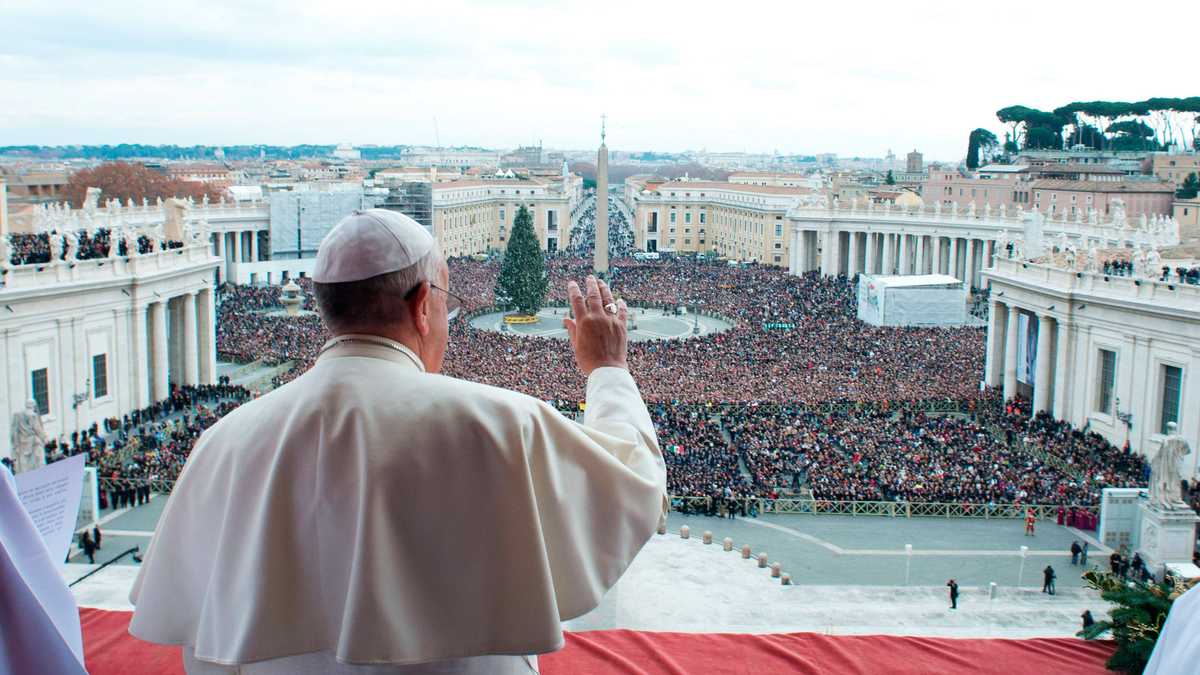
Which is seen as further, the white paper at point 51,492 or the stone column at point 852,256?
the stone column at point 852,256

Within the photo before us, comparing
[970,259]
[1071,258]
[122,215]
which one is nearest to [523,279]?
[122,215]

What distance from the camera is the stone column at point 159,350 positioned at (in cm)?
3253

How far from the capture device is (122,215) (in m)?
52.9

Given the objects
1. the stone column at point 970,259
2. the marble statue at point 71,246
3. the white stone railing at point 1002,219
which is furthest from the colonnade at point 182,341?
the stone column at point 970,259

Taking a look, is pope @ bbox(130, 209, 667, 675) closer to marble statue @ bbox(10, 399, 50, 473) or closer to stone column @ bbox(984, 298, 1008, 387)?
marble statue @ bbox(10, 399, 50, 473)

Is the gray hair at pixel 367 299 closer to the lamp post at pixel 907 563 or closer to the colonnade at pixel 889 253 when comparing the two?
the lamp post at pixel 907 563

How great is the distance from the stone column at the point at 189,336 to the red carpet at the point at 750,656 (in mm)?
30469

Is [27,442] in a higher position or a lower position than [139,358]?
higher

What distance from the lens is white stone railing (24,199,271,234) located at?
3962 cm

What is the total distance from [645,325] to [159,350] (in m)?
Answer: 27.8

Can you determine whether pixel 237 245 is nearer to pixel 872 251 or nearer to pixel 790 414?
pixel 872 251

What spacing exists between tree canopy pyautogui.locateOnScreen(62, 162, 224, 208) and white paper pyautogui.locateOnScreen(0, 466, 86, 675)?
8221 cm

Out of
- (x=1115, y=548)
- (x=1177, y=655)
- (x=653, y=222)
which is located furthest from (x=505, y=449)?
(x=653, y=222)

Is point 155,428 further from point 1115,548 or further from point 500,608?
point 500,608
